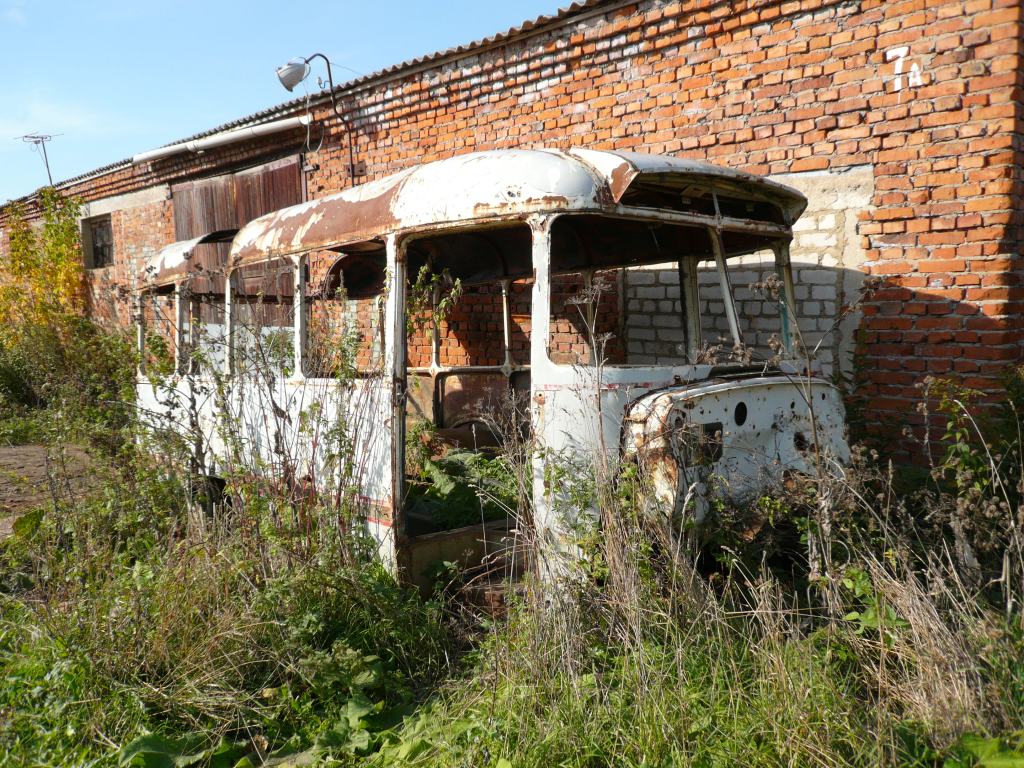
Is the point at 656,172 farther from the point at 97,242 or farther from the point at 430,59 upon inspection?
the point at 97,242

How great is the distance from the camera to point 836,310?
563 centimetres

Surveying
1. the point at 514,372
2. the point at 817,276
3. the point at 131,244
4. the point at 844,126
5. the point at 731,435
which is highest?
the point at 131,244

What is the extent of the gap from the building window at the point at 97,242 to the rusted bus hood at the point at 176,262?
8.84 meters

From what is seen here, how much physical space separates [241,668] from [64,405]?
3324mm

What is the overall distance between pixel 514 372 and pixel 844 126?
9.48ft

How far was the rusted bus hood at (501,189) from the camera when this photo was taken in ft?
11.6

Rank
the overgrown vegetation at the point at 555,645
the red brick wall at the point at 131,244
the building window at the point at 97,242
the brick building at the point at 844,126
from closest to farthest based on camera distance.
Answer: the overgrown vegetation at the point at 555,645
the brick building at the point at 844,126
the red brick wall at the point at 131,244
the building window at the point at 97,242

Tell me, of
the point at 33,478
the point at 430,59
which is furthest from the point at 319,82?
the point at 33,478

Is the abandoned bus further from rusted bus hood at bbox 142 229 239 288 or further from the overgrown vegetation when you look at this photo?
rusted bus hood at bbox 142 229 239 288

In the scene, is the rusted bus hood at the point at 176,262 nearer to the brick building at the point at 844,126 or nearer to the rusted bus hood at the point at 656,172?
the brick building at the point at 844,126

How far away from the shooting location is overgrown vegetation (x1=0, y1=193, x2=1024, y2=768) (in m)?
2.62

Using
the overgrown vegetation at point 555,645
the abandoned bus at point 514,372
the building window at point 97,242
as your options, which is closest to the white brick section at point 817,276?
the abandoned bus at point 514,372

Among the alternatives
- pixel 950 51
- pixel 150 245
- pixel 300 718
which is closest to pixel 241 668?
pixel 300 718

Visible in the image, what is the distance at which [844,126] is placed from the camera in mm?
5504
